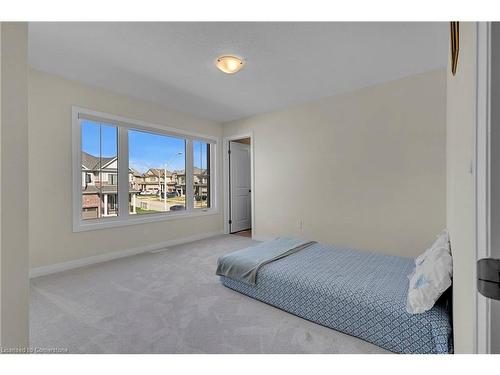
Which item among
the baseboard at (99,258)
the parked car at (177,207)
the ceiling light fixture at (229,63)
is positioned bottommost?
the baseboard at (99,258)

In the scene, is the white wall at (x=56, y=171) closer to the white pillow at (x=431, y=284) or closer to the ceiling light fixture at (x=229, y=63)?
the ceiling light fixture at (x=229, y=63)

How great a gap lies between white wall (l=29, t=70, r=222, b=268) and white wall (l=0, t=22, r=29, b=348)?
2.27m

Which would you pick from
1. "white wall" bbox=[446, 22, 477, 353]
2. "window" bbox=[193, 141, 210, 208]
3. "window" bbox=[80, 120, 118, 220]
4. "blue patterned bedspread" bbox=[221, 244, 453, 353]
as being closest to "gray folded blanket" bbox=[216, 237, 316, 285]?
"blue patterned bedspread" bbox=[221, 244, 453, 353]

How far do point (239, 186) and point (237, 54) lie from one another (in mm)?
3388

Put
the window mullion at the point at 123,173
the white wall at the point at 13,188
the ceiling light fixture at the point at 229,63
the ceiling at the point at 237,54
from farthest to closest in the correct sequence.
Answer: the window mullion at the point at 123,173 < the ceiling light fixture at the point at 229,63 < the ceiling at the point at 237,54 < the white wall at the point at 13,188

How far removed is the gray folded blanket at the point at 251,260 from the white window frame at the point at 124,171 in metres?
2.00

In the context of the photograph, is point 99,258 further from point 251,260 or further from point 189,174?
point 251,260

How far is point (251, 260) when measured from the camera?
7.93ft

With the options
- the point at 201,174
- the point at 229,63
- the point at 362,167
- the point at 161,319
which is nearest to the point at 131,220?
the point at 201,174

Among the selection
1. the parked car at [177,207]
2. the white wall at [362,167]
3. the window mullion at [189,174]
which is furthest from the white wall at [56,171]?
the white wall at [362,167]

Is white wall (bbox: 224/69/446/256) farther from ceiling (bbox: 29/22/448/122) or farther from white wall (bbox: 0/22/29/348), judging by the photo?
white wall (bbox: 0/22/29/348)

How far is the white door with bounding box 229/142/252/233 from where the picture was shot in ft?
17.5

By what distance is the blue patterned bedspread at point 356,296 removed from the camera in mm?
1455

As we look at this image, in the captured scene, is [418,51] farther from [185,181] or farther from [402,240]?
[185,181]
